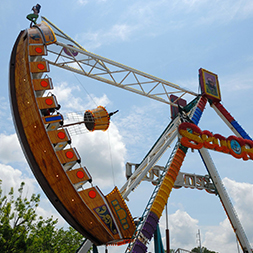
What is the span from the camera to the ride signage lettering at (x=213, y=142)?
18734 millimetres

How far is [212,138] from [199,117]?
7.89 feet

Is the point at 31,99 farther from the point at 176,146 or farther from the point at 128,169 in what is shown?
the point at 128,169

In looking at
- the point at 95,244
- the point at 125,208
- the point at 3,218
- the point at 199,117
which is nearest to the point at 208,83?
the point at 199,117

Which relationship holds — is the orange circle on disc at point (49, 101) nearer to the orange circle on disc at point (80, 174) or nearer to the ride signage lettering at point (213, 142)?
the orange circle on disc at point (80, 174)

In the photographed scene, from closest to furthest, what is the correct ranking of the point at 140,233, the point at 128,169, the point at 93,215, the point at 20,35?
the point at 93,215
the point at 140,233
the point at 20,35
the point at 128,169

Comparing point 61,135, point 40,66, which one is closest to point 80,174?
point 61,135

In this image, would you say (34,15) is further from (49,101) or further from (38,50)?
(49,101)

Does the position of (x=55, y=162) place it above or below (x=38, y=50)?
below

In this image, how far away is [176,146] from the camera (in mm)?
18609

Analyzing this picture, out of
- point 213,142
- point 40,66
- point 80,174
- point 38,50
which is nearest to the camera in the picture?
point 80,174

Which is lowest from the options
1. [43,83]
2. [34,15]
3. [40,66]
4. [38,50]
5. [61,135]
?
[61,135]

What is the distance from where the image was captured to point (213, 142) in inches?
782

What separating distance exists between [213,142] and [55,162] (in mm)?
10821

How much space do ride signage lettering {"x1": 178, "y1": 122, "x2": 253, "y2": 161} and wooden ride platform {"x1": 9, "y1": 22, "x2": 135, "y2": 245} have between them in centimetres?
643
